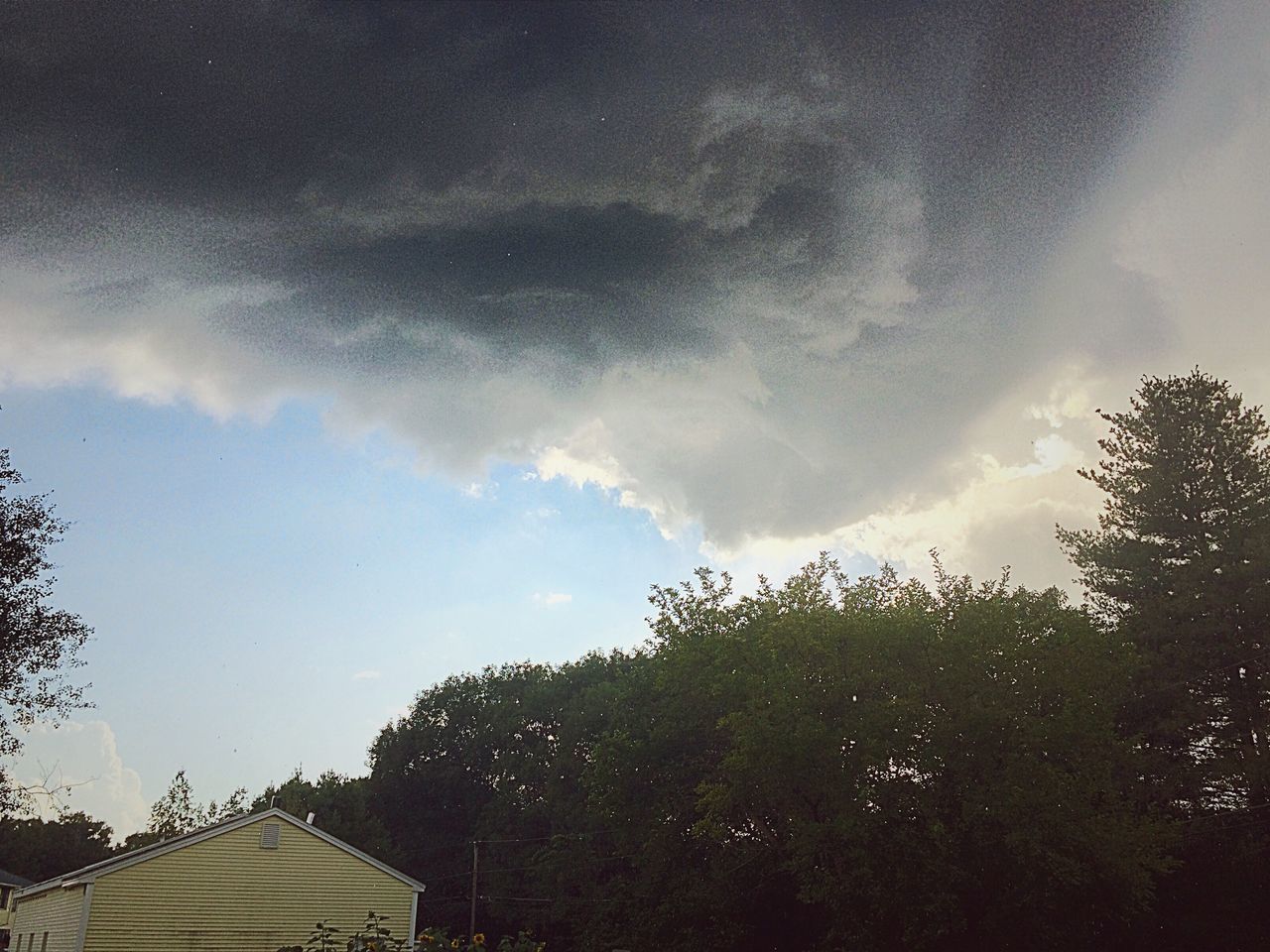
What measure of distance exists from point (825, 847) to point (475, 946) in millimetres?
18516

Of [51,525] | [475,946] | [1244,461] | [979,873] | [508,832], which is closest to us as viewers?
[475,946]

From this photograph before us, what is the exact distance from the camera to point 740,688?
3184cm

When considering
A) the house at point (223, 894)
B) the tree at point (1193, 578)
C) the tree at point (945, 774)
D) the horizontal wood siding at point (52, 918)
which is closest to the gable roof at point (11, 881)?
the horizontal wood siding at point (52, 918)

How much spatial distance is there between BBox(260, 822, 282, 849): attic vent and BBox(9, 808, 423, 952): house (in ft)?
0.11

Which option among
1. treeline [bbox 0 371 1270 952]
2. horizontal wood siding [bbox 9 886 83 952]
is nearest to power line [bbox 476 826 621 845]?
treeline [bbox 0 371 1270 952]

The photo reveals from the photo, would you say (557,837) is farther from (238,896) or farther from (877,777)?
(877,777)

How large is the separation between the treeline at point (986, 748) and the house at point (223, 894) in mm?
4207

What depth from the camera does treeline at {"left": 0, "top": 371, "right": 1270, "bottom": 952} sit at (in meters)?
25.7

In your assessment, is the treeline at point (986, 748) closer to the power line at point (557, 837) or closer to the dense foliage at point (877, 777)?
the dense foliage at point (877, 777)

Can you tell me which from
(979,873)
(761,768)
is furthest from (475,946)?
(979,873)

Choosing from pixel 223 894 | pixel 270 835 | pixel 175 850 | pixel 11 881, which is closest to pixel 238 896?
pixel 223 894

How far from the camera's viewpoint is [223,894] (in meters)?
30.0

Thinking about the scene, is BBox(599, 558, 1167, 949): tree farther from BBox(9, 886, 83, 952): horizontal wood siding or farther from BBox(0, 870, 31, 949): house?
BBox(0, 870, 31, 949): house

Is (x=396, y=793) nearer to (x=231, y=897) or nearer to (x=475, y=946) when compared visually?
(x=231, y=897)
